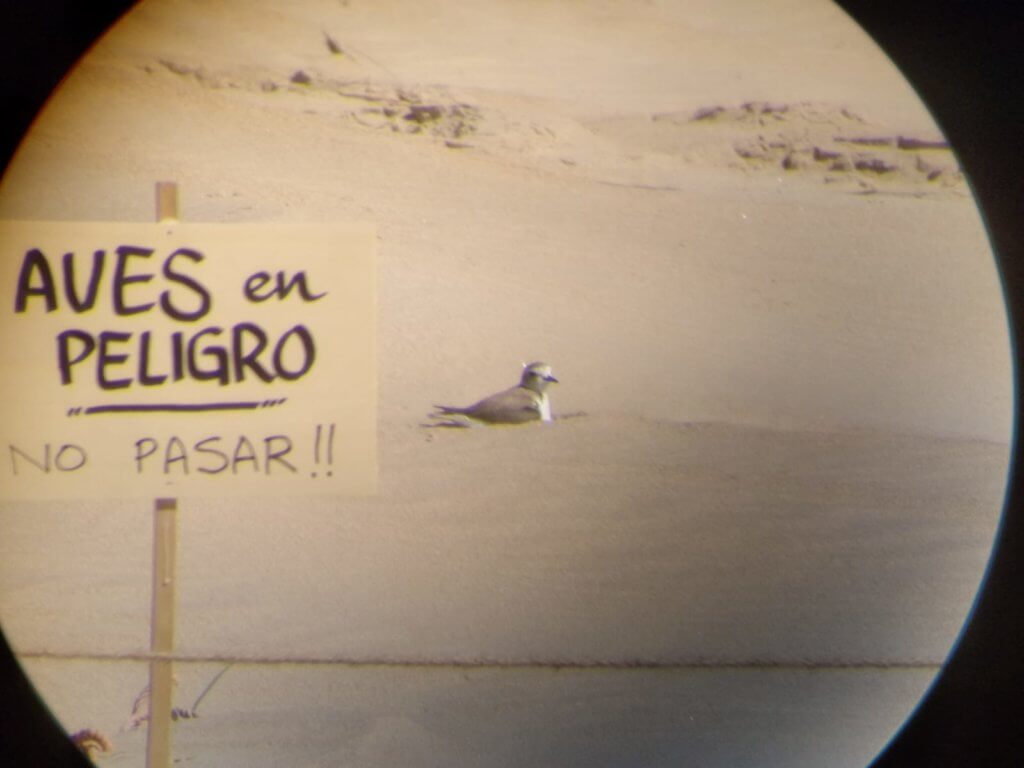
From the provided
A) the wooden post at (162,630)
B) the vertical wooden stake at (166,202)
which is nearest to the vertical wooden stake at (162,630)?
the wooden post at (162,630)

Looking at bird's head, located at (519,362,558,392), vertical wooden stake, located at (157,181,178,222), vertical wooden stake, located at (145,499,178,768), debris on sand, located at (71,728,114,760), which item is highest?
vertical wooden stake, located at (157,181,178,222)

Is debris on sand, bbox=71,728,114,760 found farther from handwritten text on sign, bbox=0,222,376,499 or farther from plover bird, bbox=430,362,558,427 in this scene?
plover bird, bbox=430,362,558,427

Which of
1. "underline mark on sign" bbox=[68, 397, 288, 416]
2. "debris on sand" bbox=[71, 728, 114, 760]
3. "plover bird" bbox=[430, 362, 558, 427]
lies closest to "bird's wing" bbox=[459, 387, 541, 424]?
"plover bird" bbox=[430, 362, 558, 427]

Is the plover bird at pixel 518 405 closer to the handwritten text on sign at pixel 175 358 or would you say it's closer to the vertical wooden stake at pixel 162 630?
the handwritten text on sign at pixel 175 358

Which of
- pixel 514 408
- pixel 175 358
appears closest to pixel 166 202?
pixel 175 358

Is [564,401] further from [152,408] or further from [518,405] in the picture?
[152,408]

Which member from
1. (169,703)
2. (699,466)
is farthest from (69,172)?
(699,466)

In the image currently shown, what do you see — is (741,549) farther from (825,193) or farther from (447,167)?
(447,167)
